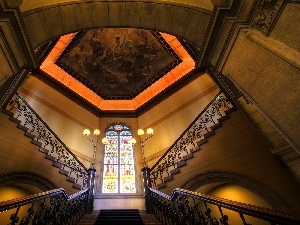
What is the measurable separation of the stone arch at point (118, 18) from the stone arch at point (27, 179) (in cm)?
406

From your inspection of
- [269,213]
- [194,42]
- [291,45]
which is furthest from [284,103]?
[194,42]

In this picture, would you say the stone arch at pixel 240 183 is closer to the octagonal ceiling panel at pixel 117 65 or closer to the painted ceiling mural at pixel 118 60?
the octagonal ceiling panel at pixel 117 65

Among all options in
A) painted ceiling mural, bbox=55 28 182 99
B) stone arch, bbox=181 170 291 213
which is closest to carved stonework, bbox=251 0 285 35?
stone arch, bbox=181 170 291 213

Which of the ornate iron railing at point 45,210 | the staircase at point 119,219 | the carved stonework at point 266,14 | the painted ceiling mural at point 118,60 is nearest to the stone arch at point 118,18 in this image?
the carved stonework at point 266,14

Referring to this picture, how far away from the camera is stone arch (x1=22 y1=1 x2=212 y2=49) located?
3.71m

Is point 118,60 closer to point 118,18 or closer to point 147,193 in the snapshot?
point 147,193

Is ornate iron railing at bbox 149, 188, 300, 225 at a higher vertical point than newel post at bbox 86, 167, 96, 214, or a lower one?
lower

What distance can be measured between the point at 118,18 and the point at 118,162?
784cm

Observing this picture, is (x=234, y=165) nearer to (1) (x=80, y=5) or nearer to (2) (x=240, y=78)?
(2) (x=240, y=78)

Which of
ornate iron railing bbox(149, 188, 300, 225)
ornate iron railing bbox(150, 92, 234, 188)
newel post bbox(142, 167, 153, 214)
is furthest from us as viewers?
ornate iron railing bbox(150, 92, 234, 188)

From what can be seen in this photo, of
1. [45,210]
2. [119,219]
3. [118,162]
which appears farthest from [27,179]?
[118,162]

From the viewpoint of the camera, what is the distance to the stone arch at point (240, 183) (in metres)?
5.32

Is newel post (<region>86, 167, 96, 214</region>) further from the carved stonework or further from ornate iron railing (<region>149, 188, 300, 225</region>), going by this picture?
the carved stonework

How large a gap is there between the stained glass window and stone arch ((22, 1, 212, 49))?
24.2ft
